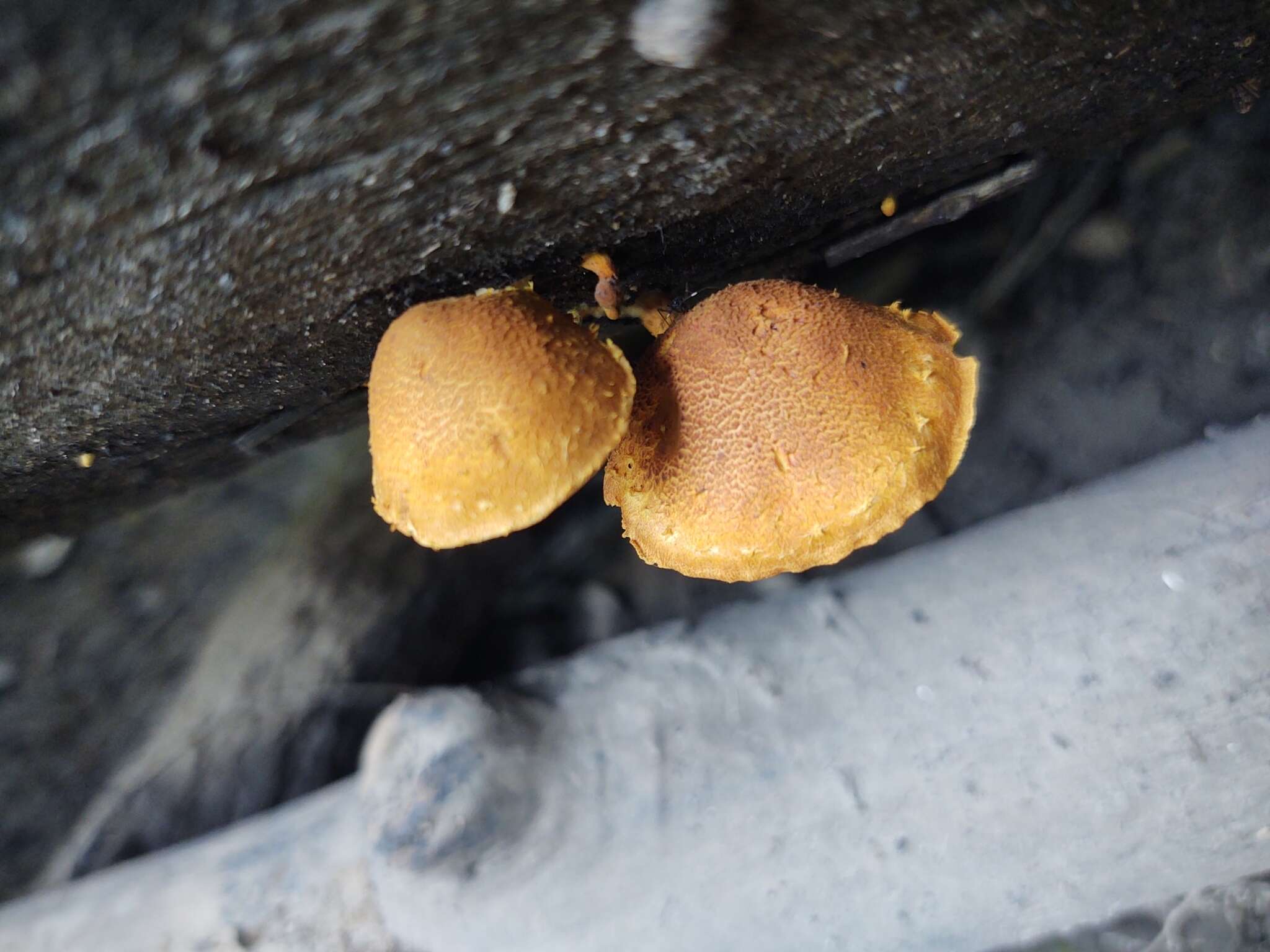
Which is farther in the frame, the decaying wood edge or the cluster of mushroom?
the decaying wood edge

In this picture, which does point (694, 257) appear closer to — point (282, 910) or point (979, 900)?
point (979, 900)

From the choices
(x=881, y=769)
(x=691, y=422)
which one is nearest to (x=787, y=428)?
(x=691, y=422)

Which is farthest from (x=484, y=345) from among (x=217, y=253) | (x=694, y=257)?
(x=694, y=257)

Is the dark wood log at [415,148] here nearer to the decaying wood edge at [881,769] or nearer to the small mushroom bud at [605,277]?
the small mushroom bud at [605,277]

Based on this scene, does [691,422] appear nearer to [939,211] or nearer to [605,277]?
[605,277]

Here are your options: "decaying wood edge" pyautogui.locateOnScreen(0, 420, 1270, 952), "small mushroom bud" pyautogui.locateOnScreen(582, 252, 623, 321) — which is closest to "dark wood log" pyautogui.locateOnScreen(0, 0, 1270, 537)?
"small mushroom bud" pyautogui.locateOnScreen(582, 252, 623, 321)

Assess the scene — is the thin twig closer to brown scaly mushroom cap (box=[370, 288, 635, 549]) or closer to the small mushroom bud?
→ the small mushroom bud

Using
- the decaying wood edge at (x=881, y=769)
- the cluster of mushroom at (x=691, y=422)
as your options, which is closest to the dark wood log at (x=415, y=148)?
the cluster of mushroom at (x=691, y=422)
